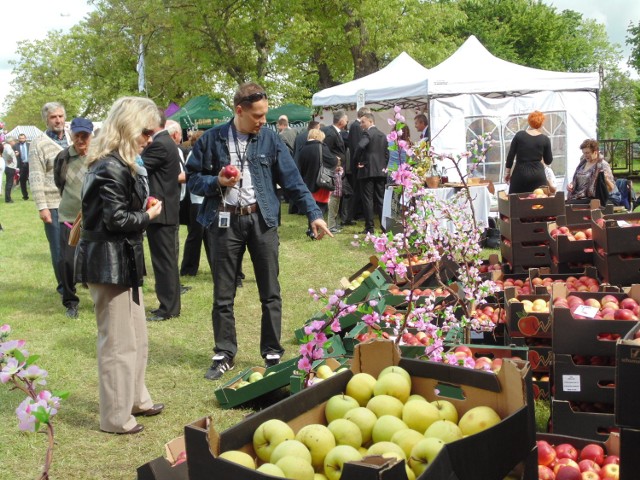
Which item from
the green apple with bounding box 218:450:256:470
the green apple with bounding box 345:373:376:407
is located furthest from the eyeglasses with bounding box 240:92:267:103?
the green apple with bounding box 218:450:256:470

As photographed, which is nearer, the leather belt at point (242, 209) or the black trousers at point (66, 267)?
the leather belt at point (242, 209)

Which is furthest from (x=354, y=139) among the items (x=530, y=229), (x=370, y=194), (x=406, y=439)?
(x=406, y=439)

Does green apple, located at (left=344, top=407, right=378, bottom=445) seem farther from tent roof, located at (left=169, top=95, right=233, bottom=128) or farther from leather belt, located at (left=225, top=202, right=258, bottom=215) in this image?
tent roof, located at (left=169, top=95, right=233, bottom=128)

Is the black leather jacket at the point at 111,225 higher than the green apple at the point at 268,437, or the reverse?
the black leather jacket at the point at 111,225

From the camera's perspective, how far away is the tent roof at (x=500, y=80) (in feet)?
42.8

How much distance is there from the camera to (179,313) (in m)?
7.73

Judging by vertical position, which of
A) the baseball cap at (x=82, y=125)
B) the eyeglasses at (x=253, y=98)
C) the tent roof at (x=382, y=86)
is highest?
the tent roof at (x=382, y=86)

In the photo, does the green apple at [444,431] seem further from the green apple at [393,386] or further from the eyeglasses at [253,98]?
the eyeglasses at [253,98]

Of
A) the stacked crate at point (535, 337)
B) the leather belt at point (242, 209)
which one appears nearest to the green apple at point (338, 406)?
the stacked crate at point (535, 337)

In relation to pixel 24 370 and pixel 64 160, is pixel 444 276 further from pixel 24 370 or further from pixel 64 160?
pixel 24 370

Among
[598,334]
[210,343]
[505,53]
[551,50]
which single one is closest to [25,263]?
[210,343]

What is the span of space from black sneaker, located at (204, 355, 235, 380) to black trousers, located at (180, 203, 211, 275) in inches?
138

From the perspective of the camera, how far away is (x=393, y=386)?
7.22 ft

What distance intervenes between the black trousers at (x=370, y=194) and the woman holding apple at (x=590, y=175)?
3432mm
